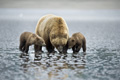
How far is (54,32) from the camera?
774 inches

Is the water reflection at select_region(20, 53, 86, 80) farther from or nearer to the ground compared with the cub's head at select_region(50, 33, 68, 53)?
nearer to the ground

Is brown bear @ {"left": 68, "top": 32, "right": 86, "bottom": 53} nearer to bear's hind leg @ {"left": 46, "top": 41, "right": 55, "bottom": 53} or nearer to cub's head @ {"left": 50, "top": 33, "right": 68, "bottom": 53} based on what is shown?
cub's head @ {"left": 50, "top": 33, "right": 68, "bottom": 53}

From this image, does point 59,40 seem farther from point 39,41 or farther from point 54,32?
point 39,41

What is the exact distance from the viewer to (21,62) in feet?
56.9

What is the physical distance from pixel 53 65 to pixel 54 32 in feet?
11.9

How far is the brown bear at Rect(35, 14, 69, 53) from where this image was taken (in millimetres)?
19469

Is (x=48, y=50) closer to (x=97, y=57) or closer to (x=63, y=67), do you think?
(x=97, y=57)

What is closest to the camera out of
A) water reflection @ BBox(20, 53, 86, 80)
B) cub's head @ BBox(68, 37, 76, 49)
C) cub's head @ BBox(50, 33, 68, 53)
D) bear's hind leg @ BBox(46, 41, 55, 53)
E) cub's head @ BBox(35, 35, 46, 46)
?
water reflection @ BBox(20, 53, 86, 80)

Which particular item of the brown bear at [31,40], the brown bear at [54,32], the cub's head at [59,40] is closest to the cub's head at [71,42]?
the brown bear at [54,32]

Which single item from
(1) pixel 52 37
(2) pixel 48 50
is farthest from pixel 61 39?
(2) pixel 48 50

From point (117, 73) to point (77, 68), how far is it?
1973 millimetres

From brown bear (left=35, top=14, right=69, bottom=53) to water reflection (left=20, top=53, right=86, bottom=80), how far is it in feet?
2.37

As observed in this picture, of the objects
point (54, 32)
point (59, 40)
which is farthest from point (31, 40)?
point (59, 40)

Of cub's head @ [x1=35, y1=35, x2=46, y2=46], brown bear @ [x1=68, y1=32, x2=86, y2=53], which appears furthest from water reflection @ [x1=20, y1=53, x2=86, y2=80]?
cub's head @ [x1=35, y1=35, x2=46, y2=46]
